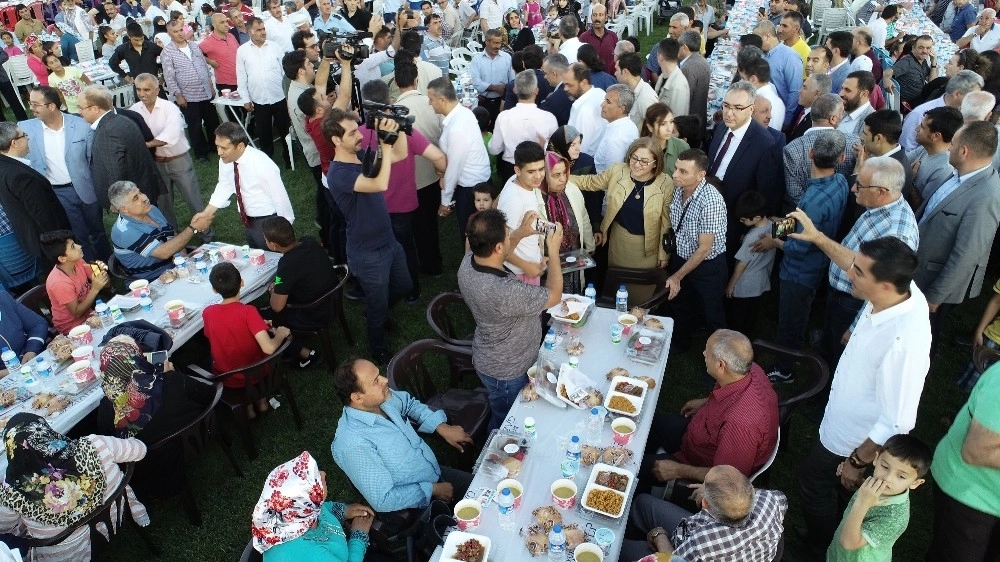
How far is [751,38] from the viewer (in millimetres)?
7160

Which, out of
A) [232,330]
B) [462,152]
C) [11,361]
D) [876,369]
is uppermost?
[876,369]

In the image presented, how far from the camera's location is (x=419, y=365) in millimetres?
4105

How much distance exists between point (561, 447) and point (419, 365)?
1.20 meters

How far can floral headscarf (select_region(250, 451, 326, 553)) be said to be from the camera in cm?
261

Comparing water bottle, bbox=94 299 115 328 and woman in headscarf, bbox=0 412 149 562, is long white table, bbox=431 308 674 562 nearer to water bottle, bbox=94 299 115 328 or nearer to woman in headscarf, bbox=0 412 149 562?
woman in headscarf, bbox=0 412 149 562

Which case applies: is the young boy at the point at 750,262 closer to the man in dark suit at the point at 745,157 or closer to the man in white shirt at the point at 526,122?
the man in dark suit at the point at 745,157

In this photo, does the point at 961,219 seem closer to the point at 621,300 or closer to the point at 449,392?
the point at 621,300

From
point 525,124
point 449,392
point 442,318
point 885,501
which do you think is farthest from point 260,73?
point 885,501

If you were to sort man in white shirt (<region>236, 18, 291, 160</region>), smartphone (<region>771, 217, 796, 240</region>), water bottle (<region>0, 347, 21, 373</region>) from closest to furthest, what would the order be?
1. smartphone (<region>771, 217, 796, 240</region>)
2. water bottle (<region>0, 347, 21, 373</region>)
3. man in white shirt (<region>236, 18, 291, 160</region>)

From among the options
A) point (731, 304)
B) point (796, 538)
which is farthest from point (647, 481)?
point (731, 304)

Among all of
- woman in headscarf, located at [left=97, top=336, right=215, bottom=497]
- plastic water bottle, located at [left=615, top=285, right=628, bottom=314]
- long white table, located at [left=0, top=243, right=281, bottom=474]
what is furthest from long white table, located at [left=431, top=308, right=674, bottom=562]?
long white table, located at [left=0, top=243, right=281, bottom=474]

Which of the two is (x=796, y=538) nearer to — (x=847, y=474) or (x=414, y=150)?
(x=847, y=474)

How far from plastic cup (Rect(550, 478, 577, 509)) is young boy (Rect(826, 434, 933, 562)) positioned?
1108 millimetres

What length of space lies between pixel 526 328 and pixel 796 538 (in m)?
1.88
